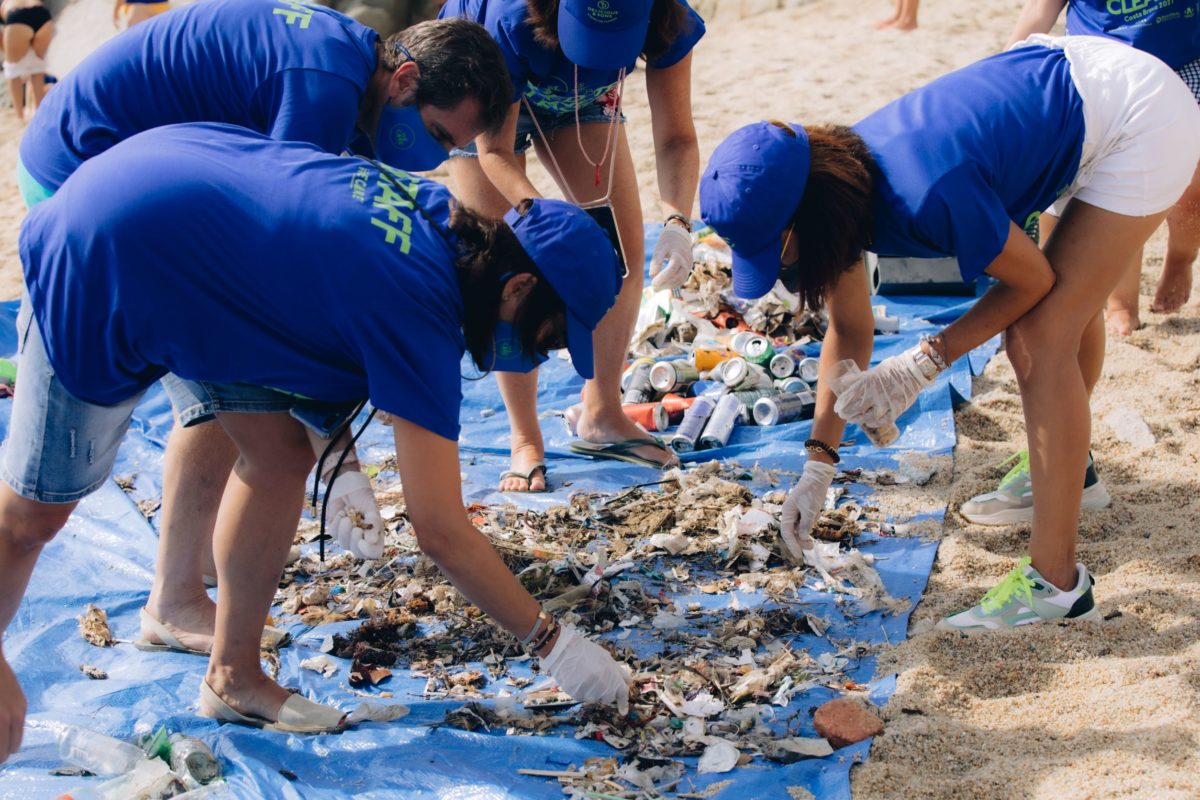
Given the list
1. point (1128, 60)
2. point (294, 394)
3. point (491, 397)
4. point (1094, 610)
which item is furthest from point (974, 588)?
point (491, 397)

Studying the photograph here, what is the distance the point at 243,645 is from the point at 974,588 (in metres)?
1.72

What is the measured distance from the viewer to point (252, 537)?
89.0 inches

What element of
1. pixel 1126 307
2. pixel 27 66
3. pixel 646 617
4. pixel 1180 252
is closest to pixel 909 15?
pixel 1180 252

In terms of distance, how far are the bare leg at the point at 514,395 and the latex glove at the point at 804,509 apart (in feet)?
2.98

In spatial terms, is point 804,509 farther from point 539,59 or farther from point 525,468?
point 539,59

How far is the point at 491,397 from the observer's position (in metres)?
4.27

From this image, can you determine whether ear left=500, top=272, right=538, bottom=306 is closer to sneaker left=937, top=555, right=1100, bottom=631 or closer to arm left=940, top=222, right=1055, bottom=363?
arm left=940, top=222, right=1055, bottom=363

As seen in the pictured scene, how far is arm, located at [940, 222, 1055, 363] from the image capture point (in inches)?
92.0

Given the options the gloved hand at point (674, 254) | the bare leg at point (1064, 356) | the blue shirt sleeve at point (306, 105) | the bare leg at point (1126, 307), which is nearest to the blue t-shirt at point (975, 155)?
→ the bare leg at point (1064, 356)

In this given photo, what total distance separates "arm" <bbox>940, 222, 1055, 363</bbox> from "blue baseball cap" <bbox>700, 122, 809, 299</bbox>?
1.44 ft

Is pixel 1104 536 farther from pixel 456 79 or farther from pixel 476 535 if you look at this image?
pixel 456 79

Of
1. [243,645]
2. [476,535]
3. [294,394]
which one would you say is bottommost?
[243,645]

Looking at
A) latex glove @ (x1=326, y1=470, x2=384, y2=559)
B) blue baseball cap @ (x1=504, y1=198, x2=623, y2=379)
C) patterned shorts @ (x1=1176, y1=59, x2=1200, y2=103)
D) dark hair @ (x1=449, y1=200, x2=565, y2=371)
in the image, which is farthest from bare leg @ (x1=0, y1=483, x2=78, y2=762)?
patterned shorts @ (x1=1176, y1=59, x2=1200, y2=103)

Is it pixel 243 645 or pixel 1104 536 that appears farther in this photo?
pixel 1104 536
